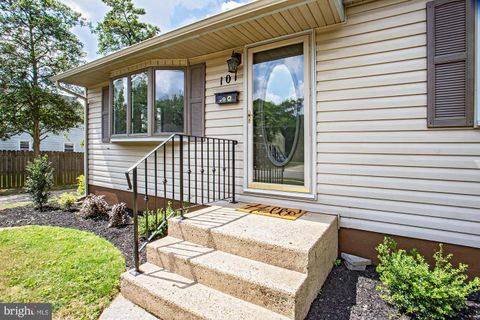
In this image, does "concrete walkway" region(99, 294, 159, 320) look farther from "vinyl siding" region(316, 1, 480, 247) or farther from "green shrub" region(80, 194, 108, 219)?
"green shrub" region(80, 194, 108, 219)

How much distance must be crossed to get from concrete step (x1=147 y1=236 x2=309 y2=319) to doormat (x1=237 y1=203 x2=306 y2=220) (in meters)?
0.76

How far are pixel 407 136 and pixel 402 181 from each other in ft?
1.51

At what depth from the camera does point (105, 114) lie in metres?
5.68

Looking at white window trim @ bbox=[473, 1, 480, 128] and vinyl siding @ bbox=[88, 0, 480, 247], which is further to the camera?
vinyl siding @ bbox=[88, 0, 480, 247]

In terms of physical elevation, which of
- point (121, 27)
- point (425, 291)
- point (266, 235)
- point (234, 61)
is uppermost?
point (121, 27)

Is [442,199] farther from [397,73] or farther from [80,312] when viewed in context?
[80,312]

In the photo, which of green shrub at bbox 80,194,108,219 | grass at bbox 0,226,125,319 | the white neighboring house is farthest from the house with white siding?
the white neighboring house

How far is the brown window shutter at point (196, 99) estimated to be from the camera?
3926 mm

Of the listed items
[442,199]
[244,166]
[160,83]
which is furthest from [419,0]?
[160,83]

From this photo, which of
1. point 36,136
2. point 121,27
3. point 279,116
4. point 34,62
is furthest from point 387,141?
point 121,27

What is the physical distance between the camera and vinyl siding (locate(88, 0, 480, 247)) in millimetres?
2260

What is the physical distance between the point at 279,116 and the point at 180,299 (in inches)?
93.1

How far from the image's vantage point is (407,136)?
8.00 ft

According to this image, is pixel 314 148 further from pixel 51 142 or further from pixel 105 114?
pixel 51 142
